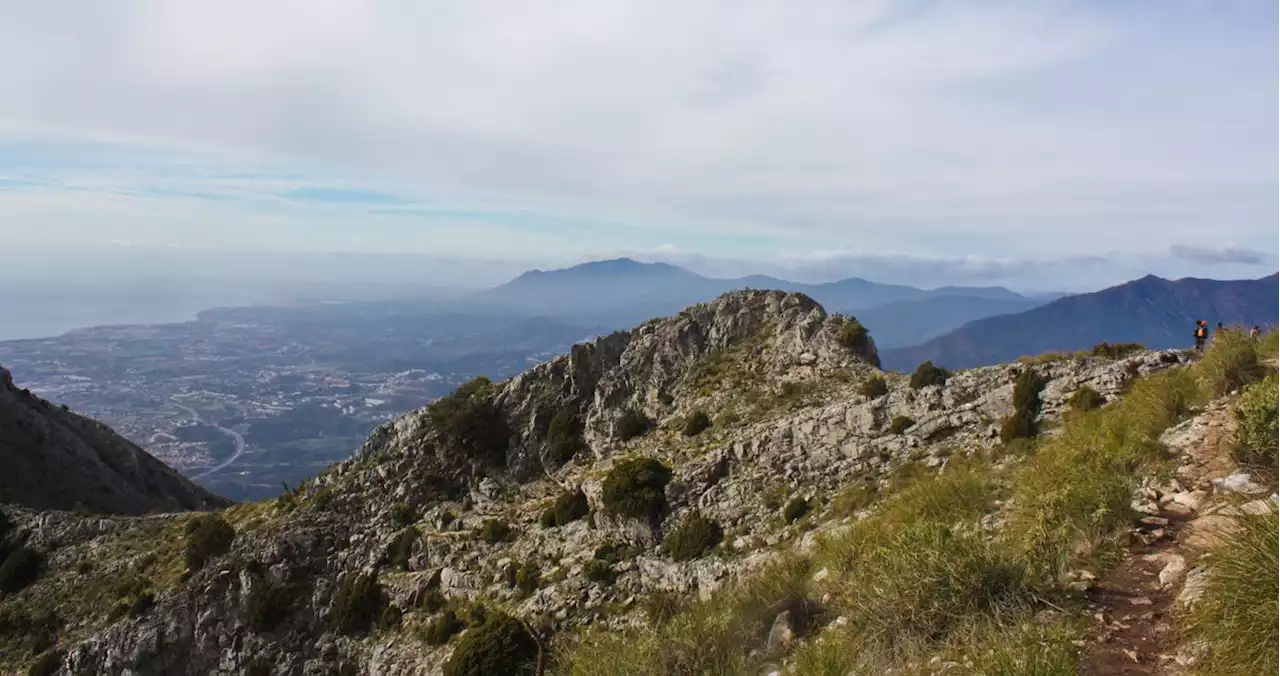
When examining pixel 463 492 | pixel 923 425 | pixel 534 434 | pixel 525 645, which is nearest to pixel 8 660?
pixel 463 492

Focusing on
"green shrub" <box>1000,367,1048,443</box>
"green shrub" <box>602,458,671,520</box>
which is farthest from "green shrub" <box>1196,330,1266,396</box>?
"green shrub" <box>602,458,671,520</box>

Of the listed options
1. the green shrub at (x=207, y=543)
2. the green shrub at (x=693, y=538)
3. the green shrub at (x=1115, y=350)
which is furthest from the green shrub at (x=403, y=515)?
the green shrub at (x=1115, y=350)

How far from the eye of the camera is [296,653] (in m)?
27.8

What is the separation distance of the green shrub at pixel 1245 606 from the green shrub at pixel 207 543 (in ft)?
126

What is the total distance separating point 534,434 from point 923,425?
20.0 m

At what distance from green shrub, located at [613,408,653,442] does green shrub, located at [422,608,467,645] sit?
37.6ft

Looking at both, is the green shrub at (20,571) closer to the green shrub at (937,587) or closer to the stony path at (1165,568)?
the green shrub at (937,587)

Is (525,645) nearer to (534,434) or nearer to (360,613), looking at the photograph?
(360,613)

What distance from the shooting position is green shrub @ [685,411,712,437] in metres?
29.6

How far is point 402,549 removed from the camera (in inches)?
1180

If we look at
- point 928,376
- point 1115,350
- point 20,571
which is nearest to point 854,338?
point 928,376

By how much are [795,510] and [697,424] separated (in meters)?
9.09

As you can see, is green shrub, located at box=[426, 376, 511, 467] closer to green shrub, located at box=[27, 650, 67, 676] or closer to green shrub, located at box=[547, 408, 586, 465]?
green shrub, located at box=[547, 408, 586, 465]

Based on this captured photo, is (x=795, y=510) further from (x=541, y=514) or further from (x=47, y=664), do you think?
(x=47, y=664)
